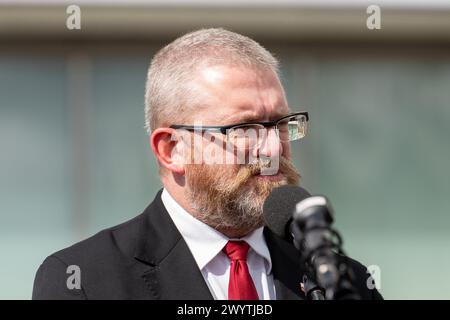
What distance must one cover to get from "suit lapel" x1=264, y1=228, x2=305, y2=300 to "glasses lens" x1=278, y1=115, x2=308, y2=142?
323 mm

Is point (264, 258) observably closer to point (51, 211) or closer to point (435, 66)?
point (51, 211)

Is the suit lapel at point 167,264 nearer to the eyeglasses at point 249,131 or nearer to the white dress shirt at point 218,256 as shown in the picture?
the white dress shirt at point 218,256

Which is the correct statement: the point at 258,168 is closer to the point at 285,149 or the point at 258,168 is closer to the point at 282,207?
the point at 285,149

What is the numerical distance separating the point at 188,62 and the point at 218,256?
2.09 ft

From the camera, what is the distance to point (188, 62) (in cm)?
260

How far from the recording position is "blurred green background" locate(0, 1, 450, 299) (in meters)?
5.92

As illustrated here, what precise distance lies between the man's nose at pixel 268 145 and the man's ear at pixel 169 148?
0.29m

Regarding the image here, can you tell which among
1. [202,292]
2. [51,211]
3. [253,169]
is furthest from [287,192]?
[51,211]

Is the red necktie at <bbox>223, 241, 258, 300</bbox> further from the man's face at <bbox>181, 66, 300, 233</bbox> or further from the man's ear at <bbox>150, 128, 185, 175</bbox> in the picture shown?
the man's ear at <bbox>150, 128, 185, 175</bbox>

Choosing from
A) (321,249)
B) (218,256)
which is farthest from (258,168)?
(321,249)

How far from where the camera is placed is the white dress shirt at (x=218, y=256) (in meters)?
2.46

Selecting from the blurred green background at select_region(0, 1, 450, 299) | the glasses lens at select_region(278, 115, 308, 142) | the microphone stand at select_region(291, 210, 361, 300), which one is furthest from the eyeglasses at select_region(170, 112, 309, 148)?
the blurred green background at select_region(0, 1, 450, 299)

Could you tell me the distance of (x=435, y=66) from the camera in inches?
A: 249

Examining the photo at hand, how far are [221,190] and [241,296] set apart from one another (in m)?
0.34
